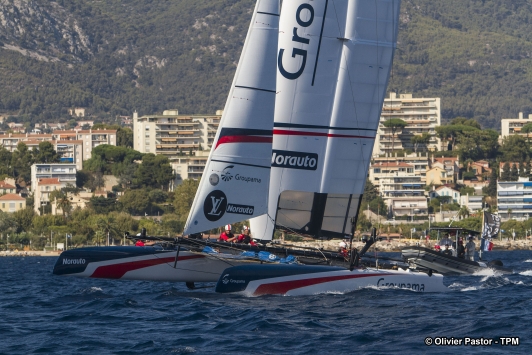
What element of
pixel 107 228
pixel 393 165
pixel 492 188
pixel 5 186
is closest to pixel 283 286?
pixel 107 228

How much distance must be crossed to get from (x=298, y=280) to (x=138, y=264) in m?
4.04

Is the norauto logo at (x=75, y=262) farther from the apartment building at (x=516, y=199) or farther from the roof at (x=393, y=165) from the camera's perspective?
the roof at (x=393, y=165)

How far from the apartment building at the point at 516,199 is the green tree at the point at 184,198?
128 ft

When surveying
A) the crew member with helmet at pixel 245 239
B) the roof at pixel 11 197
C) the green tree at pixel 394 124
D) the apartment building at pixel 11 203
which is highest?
the green tree at pixel 394 124

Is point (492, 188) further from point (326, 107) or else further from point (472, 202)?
point (326, 107)

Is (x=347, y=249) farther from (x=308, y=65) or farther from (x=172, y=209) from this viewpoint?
(x=172, y=209)

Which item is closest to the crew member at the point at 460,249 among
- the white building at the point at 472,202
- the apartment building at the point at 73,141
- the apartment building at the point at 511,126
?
the white building at the point at 472,202

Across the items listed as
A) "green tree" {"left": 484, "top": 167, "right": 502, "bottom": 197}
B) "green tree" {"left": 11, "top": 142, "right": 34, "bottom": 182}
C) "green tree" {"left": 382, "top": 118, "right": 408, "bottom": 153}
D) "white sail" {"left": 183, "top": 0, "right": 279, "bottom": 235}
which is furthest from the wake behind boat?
"green tree" {"left": 382, "top": 118, "right": 408, "bottom": 153}

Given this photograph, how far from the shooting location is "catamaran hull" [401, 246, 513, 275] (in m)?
33.3

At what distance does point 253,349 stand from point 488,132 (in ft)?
512

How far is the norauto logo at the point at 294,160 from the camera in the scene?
2833cm

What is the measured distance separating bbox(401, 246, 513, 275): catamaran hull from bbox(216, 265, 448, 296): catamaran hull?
7.22 meters

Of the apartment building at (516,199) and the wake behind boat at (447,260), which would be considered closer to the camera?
the wake behind boat at (447,260)

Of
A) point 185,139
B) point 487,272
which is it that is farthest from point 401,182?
point 487,272
